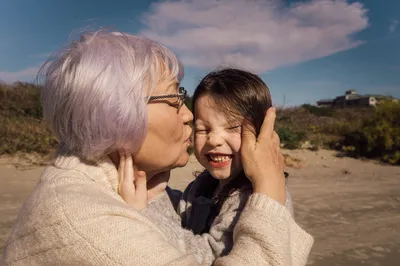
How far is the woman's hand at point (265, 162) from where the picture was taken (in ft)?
5.58

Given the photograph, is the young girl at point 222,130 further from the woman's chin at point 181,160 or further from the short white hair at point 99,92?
the short white hair at point 99,92

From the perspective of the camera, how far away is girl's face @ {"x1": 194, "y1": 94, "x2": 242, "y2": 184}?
2.19 m

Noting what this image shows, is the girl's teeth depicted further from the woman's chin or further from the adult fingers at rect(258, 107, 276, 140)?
the adult fingers at rect(258, 107, 276, 140)

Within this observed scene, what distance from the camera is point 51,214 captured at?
4.25ft

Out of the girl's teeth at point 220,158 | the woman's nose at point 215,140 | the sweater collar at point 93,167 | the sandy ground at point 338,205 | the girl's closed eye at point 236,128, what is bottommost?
the sandy ground at point 338,205

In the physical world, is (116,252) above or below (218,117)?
below

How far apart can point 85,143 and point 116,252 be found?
53 cm

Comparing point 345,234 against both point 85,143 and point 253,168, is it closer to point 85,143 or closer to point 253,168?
point 253,168

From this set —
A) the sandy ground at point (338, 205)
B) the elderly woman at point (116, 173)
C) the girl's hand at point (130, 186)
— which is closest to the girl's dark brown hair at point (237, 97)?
the elderly woman at point (116, 173)

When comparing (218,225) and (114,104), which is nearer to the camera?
(114,104)

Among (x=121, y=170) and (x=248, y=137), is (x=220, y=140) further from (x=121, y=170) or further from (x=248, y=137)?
(x=121, y=170)

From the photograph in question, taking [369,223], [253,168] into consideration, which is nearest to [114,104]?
[253,168]

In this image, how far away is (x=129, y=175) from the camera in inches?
67.5

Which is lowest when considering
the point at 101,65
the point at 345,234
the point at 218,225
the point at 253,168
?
the point at 345,234
